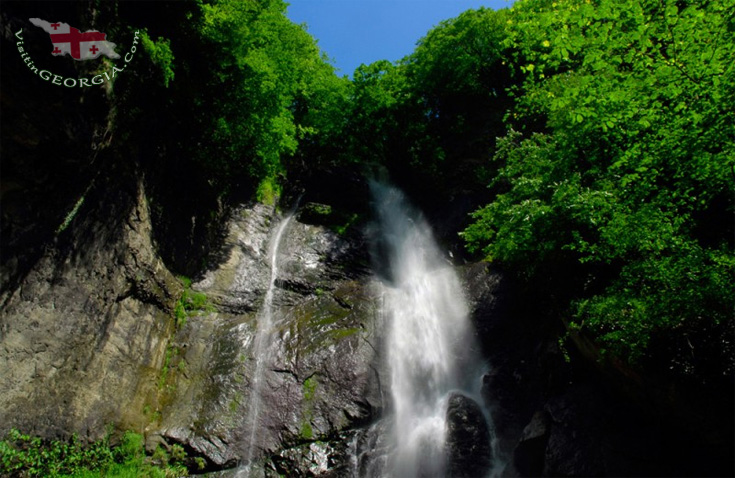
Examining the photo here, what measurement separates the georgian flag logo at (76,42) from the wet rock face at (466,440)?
9871mm

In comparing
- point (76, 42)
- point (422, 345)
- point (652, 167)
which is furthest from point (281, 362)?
point (652, 167)

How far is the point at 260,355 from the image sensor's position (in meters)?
10.6

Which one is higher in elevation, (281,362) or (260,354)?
(260,354)

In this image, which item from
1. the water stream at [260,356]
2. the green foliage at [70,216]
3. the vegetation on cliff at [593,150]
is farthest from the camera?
the water stream at [260,356]

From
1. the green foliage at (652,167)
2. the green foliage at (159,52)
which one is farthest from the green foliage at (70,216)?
the green foliage at (652,167)

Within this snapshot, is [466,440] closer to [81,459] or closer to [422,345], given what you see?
[422,345]

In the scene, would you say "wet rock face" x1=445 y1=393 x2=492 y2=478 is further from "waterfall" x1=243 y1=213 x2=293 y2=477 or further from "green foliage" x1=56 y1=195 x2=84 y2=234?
"green foliage" x1=56 y1=195 x2=84 y2=234

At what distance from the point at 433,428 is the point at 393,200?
1082cm

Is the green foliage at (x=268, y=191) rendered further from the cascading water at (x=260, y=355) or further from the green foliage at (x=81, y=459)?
the green foliage at (x=81, y=459)

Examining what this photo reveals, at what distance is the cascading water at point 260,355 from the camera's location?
881cm

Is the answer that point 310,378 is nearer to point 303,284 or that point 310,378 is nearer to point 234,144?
point 303,284

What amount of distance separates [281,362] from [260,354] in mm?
620

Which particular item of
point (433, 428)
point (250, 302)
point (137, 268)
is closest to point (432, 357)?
point (433, 428)

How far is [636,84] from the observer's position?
658cm
